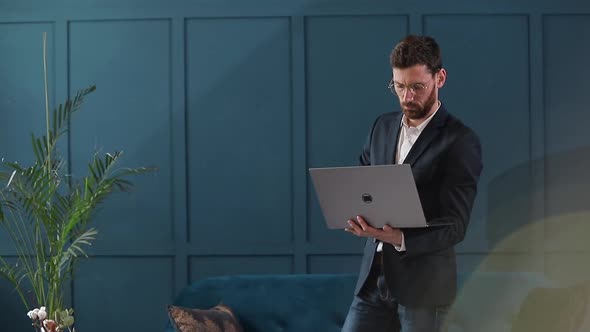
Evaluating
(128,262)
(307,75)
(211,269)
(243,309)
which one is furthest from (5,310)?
(307,75)

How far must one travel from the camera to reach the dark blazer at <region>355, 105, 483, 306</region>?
2.51 m

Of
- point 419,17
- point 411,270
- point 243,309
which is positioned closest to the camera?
point 411,270

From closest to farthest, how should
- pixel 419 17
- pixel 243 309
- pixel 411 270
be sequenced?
1. pixel 411 270
2. pixel 243 309
3. pixel 419 17

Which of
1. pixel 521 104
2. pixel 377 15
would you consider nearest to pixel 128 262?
pixel 377 15

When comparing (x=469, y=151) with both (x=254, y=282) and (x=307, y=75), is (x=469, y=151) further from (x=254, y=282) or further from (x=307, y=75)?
(x=307, y=75)

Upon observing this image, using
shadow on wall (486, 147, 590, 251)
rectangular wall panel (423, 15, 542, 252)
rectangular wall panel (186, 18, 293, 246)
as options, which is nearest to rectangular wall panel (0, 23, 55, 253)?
rectangular wall panel (186, 18, 293, 246)

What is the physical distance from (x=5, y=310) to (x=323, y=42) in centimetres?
228

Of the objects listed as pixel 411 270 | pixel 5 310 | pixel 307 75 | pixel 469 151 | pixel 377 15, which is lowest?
pixel 5 310

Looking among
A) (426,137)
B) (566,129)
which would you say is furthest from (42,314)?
(566,129)

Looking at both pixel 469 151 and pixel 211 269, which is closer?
pixel 469 151

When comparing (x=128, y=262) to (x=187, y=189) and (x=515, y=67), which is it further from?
(x=515, y=67)

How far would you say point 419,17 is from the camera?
4895 millimetres

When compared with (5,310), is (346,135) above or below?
above

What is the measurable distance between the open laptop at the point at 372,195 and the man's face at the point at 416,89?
0.78ft
